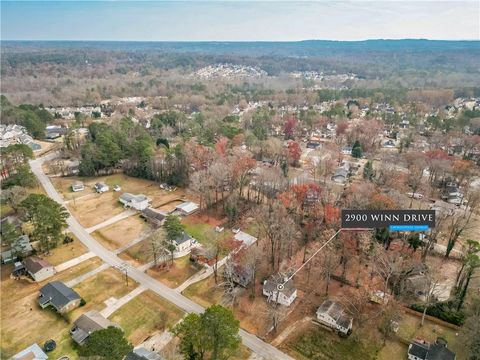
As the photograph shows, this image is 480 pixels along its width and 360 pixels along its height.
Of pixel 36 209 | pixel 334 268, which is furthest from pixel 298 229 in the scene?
pixel 36 209

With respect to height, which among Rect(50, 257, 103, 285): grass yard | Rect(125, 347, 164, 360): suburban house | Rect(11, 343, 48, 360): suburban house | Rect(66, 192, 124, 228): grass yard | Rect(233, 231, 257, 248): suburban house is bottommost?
Rect(66, 192, 124, 228): grass yard

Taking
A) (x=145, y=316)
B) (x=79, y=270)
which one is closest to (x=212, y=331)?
(x=145, y=316)

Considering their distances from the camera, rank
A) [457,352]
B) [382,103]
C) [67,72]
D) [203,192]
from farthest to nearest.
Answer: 1. [67,72]
2. [382,103]
3. [203,192]
4. [457,352]

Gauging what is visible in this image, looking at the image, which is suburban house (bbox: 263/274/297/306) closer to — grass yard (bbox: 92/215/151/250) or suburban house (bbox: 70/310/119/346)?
suburban house (bbox: 70/310/119/346)

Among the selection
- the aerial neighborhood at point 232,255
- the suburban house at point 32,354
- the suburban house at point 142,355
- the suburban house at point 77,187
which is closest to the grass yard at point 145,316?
the aerial neighborhood at point 232,255

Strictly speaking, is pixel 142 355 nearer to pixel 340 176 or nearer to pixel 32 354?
pixel 32 354

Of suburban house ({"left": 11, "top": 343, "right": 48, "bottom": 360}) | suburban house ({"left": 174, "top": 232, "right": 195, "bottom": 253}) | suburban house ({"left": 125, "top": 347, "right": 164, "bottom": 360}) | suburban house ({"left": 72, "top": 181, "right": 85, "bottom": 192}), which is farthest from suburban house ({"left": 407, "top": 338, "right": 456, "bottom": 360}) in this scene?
suburban house ({"left": 72, "top": 181, "right": 85, "bottom": 192})

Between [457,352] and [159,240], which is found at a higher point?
[159,240]

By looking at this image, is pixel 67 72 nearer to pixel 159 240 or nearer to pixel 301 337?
pixel 159 240
